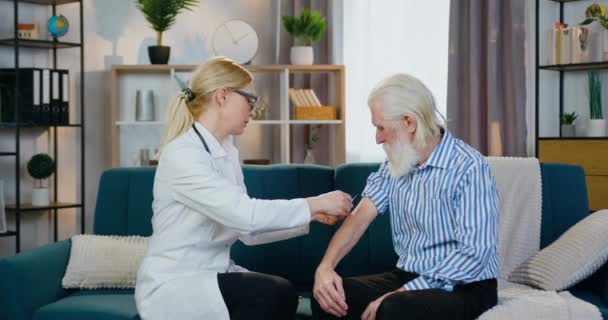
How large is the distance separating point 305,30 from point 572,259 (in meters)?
3.20

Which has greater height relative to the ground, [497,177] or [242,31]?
[242,31]

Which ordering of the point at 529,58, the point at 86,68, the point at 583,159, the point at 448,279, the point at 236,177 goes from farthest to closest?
the point at 86,68 < the point at 529,58 < the point at 583,159 < the point at 236,177 < the point at 448,279

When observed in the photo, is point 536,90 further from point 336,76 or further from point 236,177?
point 236,177

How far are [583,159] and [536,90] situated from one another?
47cm

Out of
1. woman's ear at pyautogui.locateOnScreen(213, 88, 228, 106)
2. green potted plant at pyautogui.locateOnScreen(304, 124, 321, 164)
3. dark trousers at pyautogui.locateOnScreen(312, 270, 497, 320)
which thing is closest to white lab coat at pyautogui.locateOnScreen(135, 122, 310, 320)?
woman's ear at pyautogui.locateOnScreen(213, 88, 228, 106)

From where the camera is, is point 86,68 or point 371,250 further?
point 86,68

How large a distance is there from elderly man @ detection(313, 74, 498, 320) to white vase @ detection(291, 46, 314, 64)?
3.17 metres

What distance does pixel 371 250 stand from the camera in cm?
298

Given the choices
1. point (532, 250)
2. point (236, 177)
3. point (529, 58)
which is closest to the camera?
point (236, 177)

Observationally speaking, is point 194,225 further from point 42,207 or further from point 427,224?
point 42,207

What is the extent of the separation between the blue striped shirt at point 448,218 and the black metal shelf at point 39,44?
3.08 m

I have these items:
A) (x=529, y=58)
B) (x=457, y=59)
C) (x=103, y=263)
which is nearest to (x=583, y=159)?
(x=529, y=58)

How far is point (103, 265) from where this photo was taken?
Result: 9.61 ft

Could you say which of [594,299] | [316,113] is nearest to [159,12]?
[316,113]
